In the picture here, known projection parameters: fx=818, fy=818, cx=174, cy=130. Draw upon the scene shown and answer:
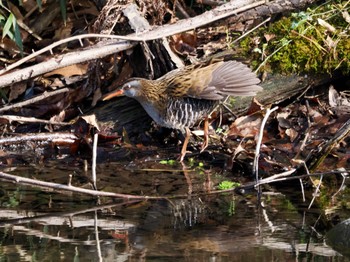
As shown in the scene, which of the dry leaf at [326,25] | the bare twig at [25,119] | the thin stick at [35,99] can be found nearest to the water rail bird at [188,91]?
the bare twig at [25,119]

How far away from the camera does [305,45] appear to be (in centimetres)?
763

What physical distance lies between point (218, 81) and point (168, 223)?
2.05 metres

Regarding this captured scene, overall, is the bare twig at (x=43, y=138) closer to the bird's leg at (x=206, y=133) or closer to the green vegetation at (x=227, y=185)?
the bird's leg at (x=206, y=133)

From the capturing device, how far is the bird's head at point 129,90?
7512mm

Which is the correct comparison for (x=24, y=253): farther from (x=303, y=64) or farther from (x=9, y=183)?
(x=303, y=64)

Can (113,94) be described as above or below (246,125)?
above

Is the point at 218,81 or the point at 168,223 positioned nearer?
the point at 168,223

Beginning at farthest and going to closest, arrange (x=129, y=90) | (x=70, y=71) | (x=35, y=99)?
(x=70, y=71)
(x=35, y=99)
(x=129, y=90)

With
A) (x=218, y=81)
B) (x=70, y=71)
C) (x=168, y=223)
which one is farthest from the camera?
(x=70, y=71)

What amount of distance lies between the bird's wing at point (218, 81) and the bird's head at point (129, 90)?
391mm

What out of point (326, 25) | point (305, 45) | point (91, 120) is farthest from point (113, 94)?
point (326, 25)

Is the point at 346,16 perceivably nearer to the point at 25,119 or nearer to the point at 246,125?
the point at 246,125

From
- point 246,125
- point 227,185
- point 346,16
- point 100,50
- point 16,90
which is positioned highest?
point 346,16

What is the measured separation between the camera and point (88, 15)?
909 centimetres
